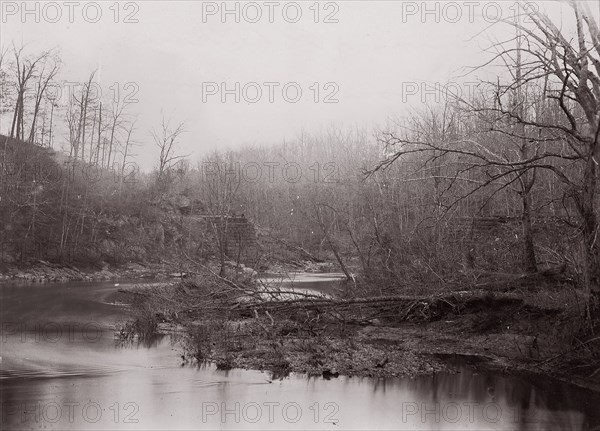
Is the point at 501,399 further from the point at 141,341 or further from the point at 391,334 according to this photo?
the point at 141,341

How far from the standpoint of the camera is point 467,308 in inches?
690

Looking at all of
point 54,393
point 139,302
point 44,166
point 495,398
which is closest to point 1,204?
point 44,166

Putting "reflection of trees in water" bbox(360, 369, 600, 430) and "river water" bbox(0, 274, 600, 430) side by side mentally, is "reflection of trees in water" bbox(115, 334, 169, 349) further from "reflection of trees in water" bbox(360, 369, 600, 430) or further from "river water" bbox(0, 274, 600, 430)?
"reflection of trees in water" bbox(360, 369, 600, 430)

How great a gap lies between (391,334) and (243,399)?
705cm

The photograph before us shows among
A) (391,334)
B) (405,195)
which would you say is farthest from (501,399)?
(405,195)

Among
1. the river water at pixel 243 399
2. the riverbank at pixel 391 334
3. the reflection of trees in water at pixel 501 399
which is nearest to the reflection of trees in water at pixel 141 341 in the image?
the riverbank at pixel 391 334

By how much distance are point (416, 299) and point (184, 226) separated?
1786 inches

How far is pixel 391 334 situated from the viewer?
1728 centimetres

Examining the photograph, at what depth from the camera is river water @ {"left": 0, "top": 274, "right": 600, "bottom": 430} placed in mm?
9992

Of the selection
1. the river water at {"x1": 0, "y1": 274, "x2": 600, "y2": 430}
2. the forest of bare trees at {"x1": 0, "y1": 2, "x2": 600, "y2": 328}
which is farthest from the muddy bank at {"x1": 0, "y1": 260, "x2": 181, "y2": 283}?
the river water at {"x1": 0, "y1": 274, "x2": 600, "y2": 430}

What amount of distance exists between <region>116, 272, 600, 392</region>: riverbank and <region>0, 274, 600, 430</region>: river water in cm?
67

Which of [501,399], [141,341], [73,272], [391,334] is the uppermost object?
[73,272]

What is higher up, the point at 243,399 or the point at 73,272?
the point at 73,272

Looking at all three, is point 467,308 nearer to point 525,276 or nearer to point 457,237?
point 525,276
